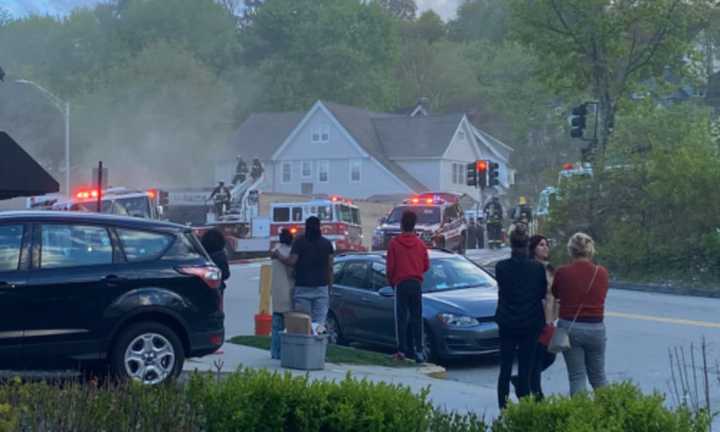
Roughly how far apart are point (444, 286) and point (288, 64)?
69891 mm

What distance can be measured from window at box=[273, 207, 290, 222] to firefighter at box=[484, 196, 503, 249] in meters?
7.29

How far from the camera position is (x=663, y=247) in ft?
93.8

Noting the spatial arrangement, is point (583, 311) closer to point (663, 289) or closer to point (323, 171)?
point (663, 289)

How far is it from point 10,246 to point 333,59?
237 feet

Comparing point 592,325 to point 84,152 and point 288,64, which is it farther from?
point 288,64

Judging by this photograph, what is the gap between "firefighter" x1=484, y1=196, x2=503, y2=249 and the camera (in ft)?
130

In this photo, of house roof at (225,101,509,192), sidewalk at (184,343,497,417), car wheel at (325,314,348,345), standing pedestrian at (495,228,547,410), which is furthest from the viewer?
house roof at (225,101,509,192)

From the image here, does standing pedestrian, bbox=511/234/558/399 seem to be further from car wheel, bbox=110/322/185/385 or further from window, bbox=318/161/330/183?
window, bbox=318/161/330/183

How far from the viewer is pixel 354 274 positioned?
15992 millimetres

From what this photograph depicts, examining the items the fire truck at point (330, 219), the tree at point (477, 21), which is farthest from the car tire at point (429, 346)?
the tree at point (477, 21)

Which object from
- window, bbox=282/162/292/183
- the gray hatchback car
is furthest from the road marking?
window, bbox=282/162/292/183

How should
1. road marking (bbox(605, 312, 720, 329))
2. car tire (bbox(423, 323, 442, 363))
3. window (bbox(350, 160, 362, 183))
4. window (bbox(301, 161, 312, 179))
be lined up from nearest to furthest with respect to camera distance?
car tire (bbox(423, 323, 442, 363)) < road marking (bbox(605, 312, 720, 329)) < window (bbox(350, 160, 362, 183)) < window (bbox(301, 161, 312, 179))

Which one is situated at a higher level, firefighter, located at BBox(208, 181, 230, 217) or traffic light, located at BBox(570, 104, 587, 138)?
traffic light, located at BBox(570, 104, 587, 138)

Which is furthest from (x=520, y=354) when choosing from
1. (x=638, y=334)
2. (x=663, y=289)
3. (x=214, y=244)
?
(x=663, y=289)
